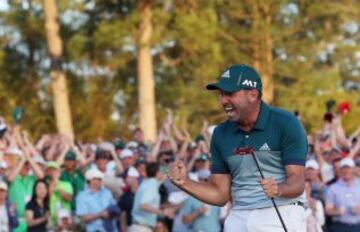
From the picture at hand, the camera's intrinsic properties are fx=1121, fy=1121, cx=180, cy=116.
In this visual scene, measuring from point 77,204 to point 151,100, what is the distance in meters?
15.9

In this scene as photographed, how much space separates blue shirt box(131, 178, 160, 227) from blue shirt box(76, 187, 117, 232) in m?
0.36

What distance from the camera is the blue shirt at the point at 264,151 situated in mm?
6840

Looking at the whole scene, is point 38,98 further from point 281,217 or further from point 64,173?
point 281,217

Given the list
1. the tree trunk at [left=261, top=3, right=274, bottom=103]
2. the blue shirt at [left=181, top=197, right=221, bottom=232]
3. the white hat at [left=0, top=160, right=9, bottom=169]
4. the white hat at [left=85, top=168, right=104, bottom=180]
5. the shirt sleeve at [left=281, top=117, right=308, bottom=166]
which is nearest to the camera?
the shirt sleeve at [left=281, top=117, right=308, bottom=166]

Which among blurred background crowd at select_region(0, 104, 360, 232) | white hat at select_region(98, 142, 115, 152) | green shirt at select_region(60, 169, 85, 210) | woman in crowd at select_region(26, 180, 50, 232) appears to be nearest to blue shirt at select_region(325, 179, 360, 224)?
blurred background crowd at select_region(0, 104, 360, 232)

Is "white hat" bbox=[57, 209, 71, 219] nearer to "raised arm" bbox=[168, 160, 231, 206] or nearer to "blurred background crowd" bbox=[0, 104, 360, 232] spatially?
"blurred background crowd" bbox=[0, 104, 360, 232]

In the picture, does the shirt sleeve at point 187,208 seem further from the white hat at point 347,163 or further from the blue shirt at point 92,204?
the white hat at point 347,163

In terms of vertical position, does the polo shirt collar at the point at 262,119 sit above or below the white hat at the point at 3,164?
above

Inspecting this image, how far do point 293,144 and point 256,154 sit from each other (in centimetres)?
23

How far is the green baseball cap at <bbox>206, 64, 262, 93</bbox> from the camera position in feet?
22.4

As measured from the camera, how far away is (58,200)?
13875 millimetres

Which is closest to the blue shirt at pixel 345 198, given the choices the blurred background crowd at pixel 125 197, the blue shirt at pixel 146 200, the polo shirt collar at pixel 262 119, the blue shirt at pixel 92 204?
the blurred background crowd at pixel 125 197

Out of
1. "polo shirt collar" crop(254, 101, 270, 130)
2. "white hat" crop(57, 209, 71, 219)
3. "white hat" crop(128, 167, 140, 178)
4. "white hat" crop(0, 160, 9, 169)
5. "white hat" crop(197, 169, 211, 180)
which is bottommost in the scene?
"white hat" crop(57, 209, 71, 219)

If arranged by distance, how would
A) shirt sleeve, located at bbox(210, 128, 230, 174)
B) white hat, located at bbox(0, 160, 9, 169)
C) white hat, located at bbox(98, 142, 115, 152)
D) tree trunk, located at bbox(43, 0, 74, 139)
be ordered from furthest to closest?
1. tree trunk, located at bbox(43, 0, 74, 139)
2. white hat, located at bbox(98, 142, 115, 152)
3. white hat, located at bbox(0, 160, 9, 169)
4. shirt sleeve, located at bbox(210, 128, 230, 174)
